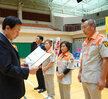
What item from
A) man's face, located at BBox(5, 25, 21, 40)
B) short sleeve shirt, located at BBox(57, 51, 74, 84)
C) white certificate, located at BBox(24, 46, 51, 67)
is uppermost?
man's face, located at BBox(5, 25, 21, 40)

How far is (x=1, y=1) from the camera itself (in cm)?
1581

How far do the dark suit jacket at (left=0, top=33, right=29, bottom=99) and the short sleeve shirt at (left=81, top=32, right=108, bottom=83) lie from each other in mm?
875

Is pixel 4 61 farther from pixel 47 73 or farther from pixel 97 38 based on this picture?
pixel 47 73

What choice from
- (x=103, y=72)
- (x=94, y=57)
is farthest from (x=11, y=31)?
(x=103, y=72)

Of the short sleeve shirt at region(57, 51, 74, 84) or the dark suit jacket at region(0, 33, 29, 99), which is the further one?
the short sleeve shirt at region(57, 51, 74, 84)

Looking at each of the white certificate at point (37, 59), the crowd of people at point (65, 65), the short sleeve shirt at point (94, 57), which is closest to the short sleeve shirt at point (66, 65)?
the crowd of people at point (65, 65)

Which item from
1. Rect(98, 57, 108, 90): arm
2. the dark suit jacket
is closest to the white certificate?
the dark suit jacket

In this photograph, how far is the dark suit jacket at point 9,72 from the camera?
3.43 ft

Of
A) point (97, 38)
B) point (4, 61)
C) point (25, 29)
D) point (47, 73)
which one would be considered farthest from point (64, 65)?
point (25, 29)

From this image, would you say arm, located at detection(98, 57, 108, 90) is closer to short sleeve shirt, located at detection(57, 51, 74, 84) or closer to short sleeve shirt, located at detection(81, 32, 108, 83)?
short sleeve shirt, located at detection(81, 32, 108, 83)

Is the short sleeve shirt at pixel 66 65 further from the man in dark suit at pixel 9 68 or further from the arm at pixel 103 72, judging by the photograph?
the man in dark suit at pixel 9 68

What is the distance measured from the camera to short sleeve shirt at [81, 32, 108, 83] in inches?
58.9

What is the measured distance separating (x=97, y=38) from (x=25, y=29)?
44.4 feet

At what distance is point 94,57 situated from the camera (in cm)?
155
